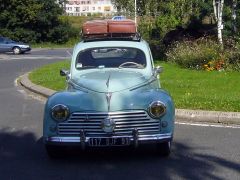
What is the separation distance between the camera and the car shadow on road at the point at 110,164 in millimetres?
7516

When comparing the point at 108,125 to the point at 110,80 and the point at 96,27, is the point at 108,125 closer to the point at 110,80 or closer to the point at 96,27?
the point at 110,80

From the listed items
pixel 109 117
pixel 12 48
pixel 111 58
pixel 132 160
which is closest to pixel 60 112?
pixel 109 117

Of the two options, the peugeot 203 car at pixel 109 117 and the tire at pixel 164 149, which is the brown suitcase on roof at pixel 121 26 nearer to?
the peugeot 203 car at pixel 109 117

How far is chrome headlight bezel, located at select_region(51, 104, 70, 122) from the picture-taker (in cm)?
799

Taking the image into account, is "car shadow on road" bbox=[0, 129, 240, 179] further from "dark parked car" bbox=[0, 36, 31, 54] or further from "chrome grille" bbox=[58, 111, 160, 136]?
"dark parked car" bbox=[0, 36, 31, 54]

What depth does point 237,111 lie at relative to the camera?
11359 mm

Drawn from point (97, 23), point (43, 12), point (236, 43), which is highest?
point (97, 23)

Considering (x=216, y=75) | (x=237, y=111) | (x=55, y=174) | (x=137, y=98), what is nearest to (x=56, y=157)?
(x=55, y=174)

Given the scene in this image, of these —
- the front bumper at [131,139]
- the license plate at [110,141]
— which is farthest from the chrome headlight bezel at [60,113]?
the license plate at [110,141]

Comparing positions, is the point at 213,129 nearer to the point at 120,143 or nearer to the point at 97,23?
the point at 120,143

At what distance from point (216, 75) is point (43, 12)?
46.3 metres

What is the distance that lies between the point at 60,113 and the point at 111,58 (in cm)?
206

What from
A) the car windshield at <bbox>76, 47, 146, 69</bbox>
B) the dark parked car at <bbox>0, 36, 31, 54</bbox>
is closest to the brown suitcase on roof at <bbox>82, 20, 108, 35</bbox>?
the car windshield at <bbox>76, 47, 146, 69</bbox>

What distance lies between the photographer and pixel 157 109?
7.98m
